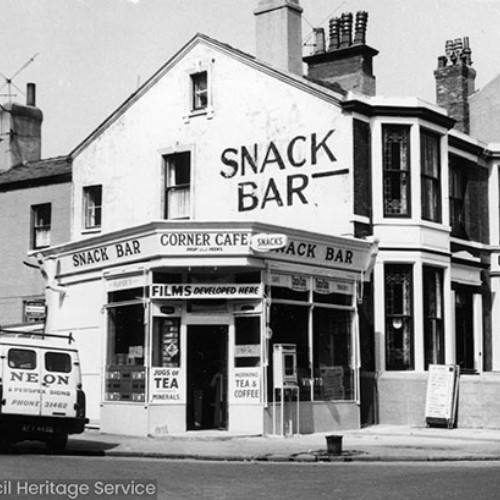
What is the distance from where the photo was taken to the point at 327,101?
24.6 m

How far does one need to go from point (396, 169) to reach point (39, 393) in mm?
11056

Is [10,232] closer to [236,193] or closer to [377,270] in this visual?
[236,193]

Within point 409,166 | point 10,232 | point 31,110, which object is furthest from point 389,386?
point 31,110

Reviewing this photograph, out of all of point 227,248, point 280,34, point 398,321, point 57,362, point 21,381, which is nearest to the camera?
point 21,381

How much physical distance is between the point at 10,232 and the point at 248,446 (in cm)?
1558

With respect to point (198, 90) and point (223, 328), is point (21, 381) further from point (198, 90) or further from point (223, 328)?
point (198, 90)

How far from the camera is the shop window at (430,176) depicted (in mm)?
25172

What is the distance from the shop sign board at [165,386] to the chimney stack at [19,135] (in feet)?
48.7

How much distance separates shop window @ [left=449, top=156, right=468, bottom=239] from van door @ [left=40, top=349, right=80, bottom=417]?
12.6 metres

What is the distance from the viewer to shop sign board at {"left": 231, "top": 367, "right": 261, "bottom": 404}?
21.0 m

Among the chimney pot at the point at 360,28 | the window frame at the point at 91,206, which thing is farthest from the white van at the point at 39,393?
the chimney pot at the point at 360,28

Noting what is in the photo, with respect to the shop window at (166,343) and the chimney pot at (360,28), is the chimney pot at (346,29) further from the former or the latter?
the shop window at (166,343)

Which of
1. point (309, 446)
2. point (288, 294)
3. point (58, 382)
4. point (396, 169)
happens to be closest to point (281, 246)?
point (288, 294)

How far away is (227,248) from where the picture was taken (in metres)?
21.0
